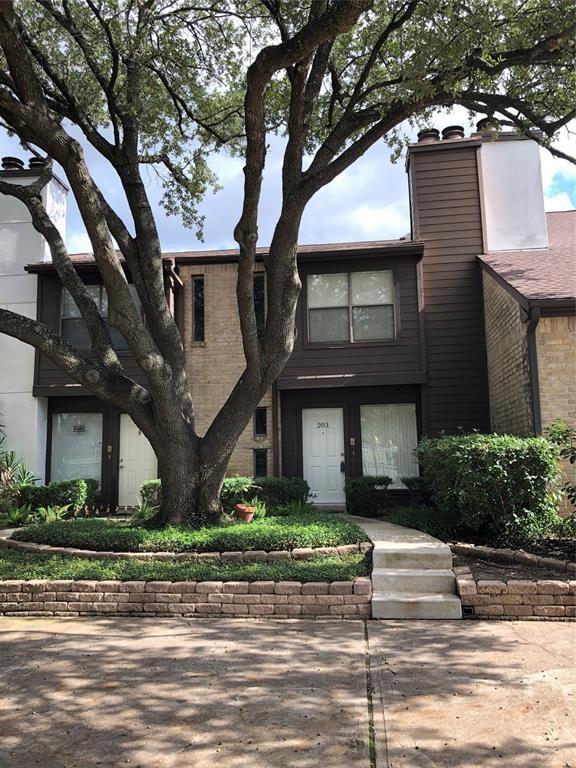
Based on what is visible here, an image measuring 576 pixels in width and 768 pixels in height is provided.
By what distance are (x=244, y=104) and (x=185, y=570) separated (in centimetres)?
611

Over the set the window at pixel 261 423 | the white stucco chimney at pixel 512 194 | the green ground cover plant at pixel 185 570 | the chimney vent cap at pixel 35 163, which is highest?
the chimney vent cap at pixel 35 163

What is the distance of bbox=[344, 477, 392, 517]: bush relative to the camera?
35.9 feet

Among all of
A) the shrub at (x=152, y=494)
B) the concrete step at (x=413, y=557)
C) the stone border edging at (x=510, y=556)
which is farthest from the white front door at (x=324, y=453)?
the concrete step at (x=413, y=557)

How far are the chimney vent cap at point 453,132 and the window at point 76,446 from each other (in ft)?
32.9

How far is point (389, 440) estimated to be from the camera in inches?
503

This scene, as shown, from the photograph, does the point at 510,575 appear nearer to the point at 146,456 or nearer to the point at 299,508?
the point at 299,508

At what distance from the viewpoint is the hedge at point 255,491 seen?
406 inches

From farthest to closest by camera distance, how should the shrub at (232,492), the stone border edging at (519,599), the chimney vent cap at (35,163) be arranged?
the chimney vent cap at (35,163)
the shrub at (232,492)
the stone border edging at (519,599)

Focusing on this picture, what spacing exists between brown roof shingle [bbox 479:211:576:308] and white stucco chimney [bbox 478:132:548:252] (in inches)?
19.6

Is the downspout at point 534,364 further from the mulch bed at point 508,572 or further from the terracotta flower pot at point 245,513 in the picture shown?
the terracotta flower pot at point 245,513

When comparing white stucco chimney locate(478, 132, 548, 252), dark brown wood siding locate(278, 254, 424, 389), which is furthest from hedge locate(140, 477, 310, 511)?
white stucco chimney locate(478, 132, 548, 252)

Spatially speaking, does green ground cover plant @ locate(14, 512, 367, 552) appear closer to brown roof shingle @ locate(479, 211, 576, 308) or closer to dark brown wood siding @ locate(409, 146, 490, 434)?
brown roof shingle @ locate(479, 211, 576, 308)

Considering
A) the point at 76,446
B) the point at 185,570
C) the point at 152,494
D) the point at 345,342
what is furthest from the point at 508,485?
the point at 76,446

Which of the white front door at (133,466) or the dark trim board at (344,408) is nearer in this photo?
the dark trim board at (344,408)
